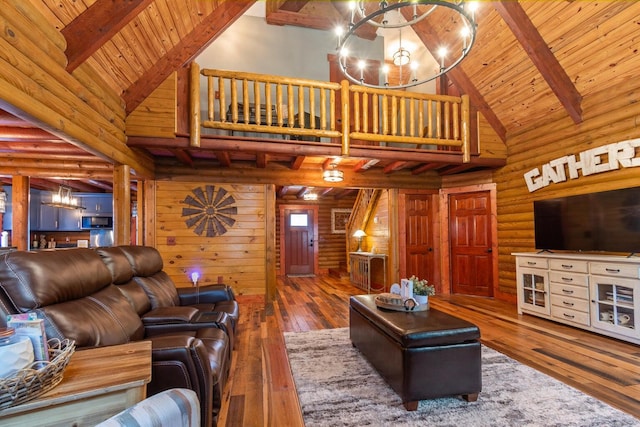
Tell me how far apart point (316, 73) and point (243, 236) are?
11.0 feet

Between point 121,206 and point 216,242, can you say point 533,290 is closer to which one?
point 216,242

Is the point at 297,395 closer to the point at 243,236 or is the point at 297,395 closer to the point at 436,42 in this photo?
the point at 243,236

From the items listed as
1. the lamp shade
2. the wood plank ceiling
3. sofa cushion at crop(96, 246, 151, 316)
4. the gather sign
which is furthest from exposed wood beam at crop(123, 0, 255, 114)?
the gather sign

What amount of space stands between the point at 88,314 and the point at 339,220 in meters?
8.13

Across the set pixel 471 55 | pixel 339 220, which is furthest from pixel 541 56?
pixel 339 220

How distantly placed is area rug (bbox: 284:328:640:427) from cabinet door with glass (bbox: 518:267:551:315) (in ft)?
5.78

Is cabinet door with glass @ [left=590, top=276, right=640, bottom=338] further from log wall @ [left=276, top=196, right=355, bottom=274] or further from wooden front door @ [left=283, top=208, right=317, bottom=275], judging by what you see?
log wall @ [left=276, top=196, right=355, bottom=274]

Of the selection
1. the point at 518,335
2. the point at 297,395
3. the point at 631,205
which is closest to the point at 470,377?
the point at 297,395

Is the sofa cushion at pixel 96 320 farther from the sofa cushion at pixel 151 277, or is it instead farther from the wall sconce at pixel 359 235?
the wall sconce at pixel 359 235

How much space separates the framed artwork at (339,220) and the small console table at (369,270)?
2.68 meters

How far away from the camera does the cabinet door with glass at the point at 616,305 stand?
3078 mm

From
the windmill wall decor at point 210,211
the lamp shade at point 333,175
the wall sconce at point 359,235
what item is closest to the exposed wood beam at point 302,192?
the wall sconce at point 359,235

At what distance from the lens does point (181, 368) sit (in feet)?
5.04

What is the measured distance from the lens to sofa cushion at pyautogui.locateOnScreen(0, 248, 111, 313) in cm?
145
